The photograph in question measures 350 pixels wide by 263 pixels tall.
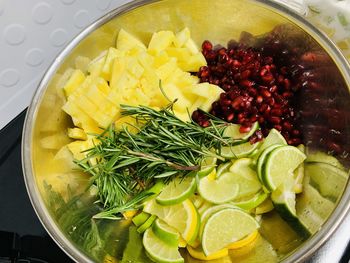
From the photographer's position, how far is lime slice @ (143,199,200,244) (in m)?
1.20

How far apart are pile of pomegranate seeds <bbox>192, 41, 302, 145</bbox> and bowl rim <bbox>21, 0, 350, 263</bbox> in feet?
0.42

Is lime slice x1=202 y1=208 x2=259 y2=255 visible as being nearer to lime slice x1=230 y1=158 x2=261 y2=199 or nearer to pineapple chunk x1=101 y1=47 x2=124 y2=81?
lime slice x1=230 y1=158 x2=261 y2=199

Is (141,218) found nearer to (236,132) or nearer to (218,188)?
(218,188)

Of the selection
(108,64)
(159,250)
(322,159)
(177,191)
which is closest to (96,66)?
(108,64)

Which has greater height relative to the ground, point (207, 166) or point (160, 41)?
point (160, 41)

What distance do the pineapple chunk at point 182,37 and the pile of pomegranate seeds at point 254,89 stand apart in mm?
78

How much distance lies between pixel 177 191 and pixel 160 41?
0.44 metres

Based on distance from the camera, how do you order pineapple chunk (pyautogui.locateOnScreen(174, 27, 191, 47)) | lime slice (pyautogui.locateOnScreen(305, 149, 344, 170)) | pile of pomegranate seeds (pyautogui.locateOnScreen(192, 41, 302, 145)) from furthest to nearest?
pineapple chunk (pyautogui.locateOnScreen(174, 27, 191, 47)) < pile of pomegranate seeds (pyautogui.locateOnScreen(192, 41, 302, 145)) < lime slice (pyautogui.locateOnScreen(305, 149, 344, 170))

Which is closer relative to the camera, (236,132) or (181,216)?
(181,216)

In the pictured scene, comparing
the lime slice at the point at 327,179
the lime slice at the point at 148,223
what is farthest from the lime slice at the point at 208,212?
the lime slice at the point at 327,179

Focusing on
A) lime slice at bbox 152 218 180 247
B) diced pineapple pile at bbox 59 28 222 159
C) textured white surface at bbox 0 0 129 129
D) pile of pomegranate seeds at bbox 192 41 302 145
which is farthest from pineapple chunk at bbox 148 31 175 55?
lime slice at bbox 152 218 180 247

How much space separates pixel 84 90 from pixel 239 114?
412 millimetres

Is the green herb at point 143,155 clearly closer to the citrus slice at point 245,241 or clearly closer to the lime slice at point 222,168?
the lime slice at point 222,168

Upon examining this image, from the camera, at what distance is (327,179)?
1245 mm
